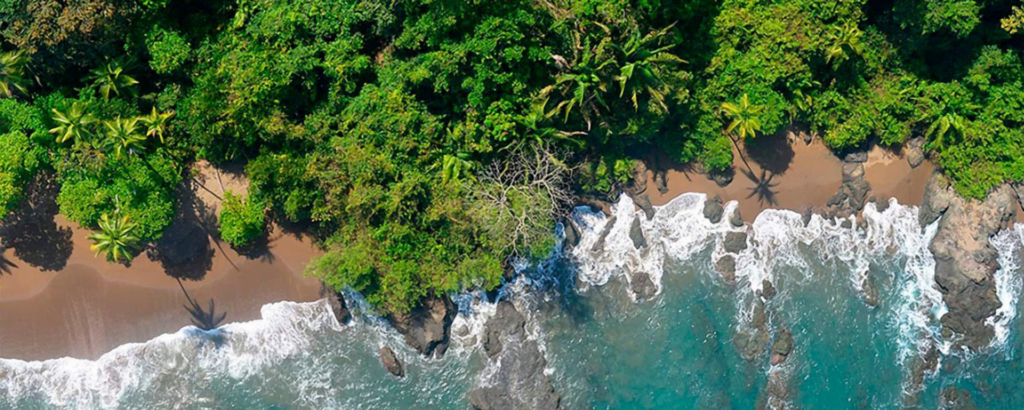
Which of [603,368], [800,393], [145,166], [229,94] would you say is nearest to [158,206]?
[145,166]

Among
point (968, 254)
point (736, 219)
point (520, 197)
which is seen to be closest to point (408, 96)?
point (520, 197)

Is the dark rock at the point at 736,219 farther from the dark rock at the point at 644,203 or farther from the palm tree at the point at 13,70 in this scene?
the palm tree at the point at 13,70

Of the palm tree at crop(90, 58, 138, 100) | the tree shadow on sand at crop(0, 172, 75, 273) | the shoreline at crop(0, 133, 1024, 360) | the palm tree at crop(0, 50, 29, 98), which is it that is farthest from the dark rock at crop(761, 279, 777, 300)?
the palm tree at crop(0, 50, 29, 98)

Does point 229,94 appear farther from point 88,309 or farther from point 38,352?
point 38,352

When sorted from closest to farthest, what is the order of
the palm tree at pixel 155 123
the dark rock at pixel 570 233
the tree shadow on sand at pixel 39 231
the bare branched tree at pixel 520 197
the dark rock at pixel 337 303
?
the palm tree at pixel 155 123 < the bare branched tree at pixel 520 197 < the tree shadow on sand at pixel 39 231 < the dark rock at pixel 337 303 < the dark rock at pixel 570 233

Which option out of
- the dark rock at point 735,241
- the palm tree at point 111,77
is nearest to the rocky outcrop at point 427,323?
the dark rock at point 735,241

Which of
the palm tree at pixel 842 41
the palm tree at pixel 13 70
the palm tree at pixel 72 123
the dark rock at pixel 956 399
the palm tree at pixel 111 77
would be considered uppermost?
the palm tree at pixel 13 70

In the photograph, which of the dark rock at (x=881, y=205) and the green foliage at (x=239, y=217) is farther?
the dark rock at (x=881, y=205)

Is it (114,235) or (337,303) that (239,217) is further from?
(337,303)
